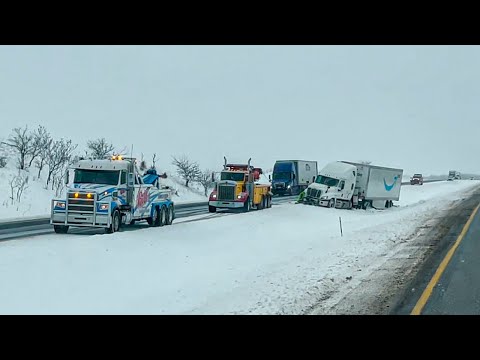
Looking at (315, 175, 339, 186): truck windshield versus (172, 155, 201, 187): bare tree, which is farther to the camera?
(172, 155, 201, 187): bare tree

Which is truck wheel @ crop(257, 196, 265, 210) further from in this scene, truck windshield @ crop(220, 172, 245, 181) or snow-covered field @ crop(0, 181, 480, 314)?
snow-covered field @ crop(0, 181, 480, 314)

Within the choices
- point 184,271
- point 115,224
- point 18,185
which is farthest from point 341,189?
point 184,271

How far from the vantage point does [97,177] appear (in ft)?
67.6

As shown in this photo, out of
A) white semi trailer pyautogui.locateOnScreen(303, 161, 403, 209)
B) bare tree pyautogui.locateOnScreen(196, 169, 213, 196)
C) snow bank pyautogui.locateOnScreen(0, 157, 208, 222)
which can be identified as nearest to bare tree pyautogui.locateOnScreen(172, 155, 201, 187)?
bare tree pyautogui.locateOnScreen(196, 169, 213, 196)

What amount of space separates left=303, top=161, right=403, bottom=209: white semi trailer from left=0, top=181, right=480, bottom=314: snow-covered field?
16.9 metres

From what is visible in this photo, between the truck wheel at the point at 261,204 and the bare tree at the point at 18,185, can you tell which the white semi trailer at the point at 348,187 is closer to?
the truck wheel at the point at 261,204

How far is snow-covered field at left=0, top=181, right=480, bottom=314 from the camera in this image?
9.59 meters

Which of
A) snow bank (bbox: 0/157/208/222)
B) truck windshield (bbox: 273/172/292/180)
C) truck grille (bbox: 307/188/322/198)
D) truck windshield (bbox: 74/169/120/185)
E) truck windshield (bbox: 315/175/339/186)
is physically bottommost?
snow bank (bbox: 0/157/208/222)

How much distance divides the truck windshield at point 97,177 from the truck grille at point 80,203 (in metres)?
0.97

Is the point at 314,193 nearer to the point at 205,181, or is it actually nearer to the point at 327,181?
the point at 327,181

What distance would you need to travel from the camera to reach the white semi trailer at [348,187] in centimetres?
3841

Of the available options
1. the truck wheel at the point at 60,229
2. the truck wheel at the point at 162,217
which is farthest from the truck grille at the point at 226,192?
the truck wheel at the point at 60,229
